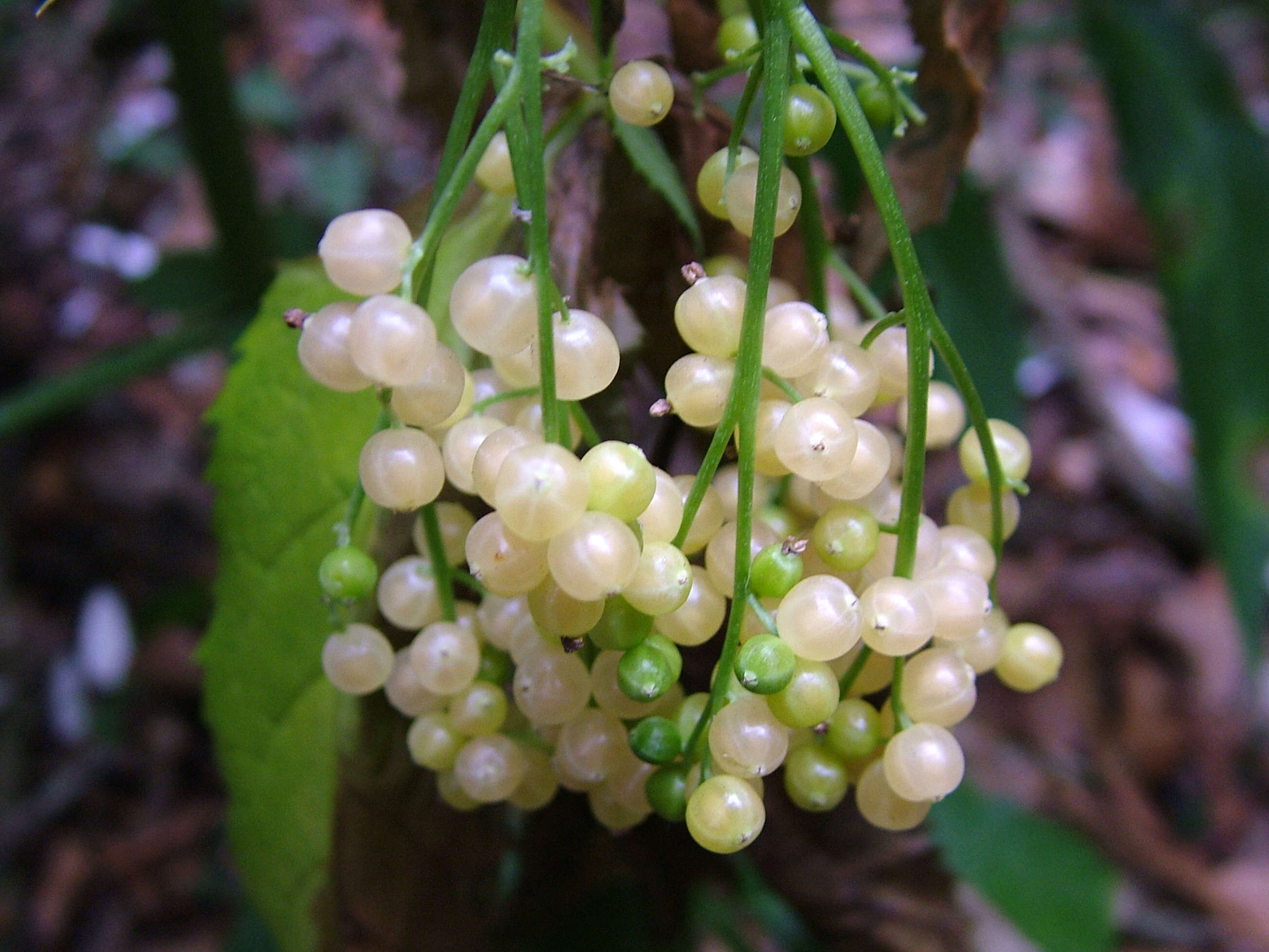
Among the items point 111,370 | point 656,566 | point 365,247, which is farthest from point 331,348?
point 111,370

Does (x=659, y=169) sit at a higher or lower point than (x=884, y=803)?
higher

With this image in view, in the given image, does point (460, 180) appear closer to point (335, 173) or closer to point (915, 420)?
point (915, 420)

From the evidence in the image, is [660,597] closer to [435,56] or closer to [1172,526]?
[435,56]

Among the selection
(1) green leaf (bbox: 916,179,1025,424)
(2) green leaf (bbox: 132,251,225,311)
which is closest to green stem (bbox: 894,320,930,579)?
(1) green leaf (bbox: 916,179,1025,424)

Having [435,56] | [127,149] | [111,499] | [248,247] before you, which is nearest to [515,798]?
[435,56]

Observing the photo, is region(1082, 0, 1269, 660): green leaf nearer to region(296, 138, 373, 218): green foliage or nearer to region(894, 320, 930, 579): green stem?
region(894, 320, 930, 579): green stem
